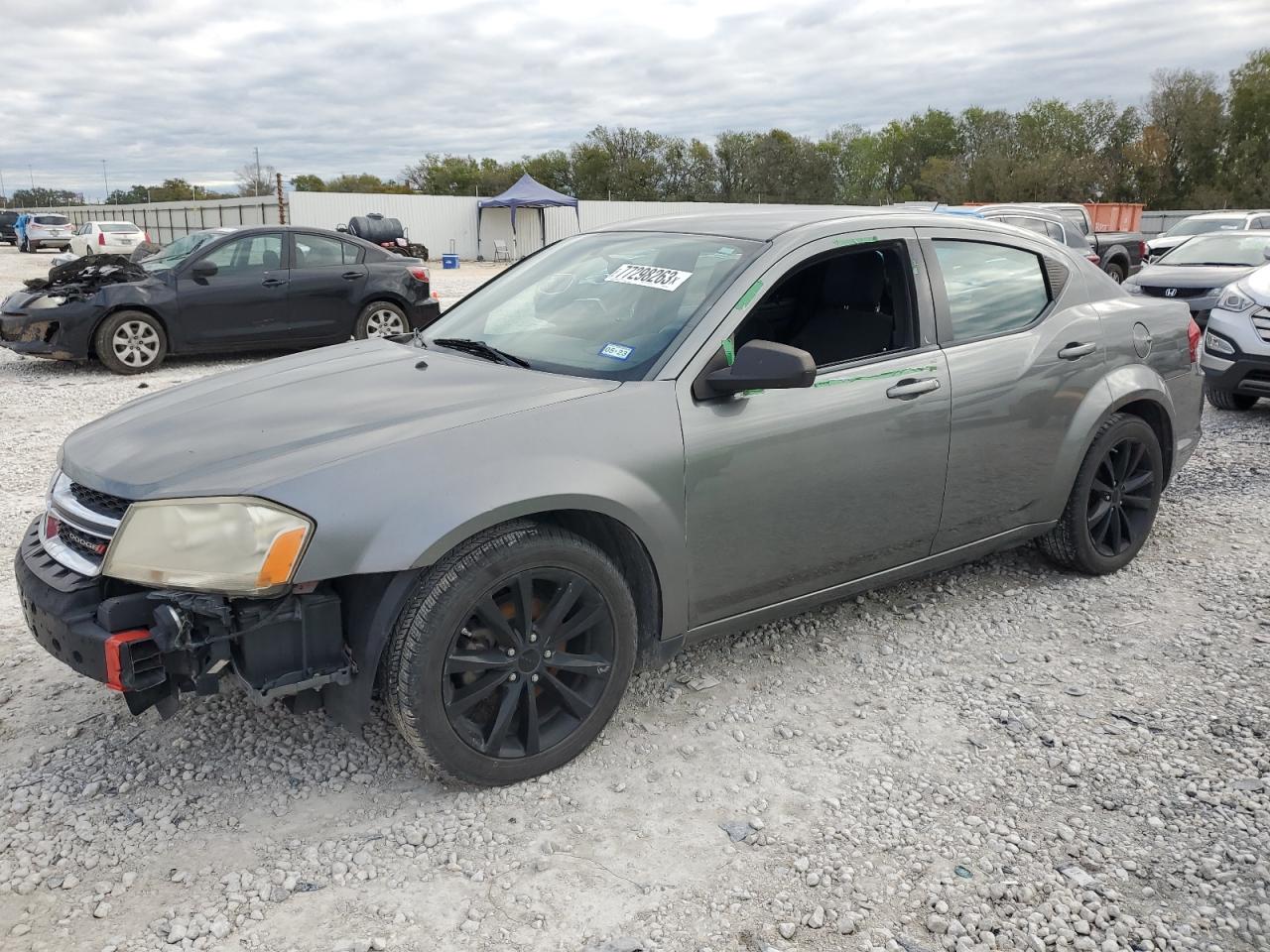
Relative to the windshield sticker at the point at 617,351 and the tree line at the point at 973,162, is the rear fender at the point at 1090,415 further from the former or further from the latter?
the tree line at the point at 973,162

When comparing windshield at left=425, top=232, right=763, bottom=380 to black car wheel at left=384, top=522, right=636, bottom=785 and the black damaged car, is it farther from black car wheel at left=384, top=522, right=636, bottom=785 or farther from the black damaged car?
the black damaged car

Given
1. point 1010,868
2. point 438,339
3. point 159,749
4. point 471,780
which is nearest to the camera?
point 1010,868

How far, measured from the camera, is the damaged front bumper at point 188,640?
2508 millimetres

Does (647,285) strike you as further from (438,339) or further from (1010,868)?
(1010,868)

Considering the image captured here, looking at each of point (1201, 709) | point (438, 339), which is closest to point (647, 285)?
point (438, 339)

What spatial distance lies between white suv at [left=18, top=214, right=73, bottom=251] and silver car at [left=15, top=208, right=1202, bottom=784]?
140 ft

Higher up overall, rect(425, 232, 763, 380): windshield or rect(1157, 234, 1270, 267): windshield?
rect(1157, 234, 1270, 267): windshield

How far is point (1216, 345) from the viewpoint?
8.38 meters

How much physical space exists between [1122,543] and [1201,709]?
134 centimetres

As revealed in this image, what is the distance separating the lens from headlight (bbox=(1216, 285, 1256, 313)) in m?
8.23

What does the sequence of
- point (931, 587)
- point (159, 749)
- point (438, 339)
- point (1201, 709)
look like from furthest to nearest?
point (931, 587) < point (438, 339) < point (1201, 709) < point (159, 749)

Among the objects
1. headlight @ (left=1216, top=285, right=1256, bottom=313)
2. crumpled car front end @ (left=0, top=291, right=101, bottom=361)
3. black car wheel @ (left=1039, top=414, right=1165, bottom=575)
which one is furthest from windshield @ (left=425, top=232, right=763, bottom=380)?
crumpled car front end @ (left=0, top=291, right=101, bottom=361)

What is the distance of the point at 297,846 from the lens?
2.73 metres

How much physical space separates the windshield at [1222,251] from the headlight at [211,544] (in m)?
13.1
